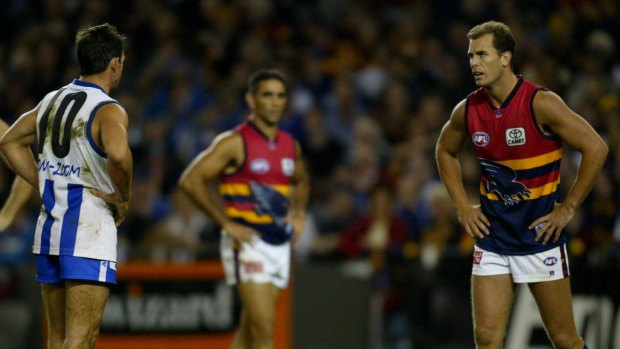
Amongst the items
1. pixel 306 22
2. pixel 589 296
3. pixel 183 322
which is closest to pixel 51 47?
pixel 306 22

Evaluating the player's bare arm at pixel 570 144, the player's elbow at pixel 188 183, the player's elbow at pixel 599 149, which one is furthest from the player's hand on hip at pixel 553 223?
the player's elbow at pixel 188 183

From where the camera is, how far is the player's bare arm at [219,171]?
833 centimetres

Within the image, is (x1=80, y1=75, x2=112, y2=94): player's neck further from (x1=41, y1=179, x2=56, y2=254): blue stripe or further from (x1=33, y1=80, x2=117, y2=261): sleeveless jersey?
(x1=41, y1=179, x2=56, y2=254): blue stripe

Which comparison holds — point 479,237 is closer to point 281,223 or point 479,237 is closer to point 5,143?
point 281,223

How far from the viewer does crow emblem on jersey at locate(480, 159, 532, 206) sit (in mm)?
6531

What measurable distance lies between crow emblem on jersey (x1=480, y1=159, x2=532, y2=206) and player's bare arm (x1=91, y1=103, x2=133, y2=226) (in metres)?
2.24

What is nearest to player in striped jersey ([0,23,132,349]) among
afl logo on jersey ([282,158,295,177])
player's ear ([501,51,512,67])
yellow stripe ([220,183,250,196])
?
Result: yellow stripe ([220,183,250,196])

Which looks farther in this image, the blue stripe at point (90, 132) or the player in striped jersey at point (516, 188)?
the player in striped jersey at point (516, 188)

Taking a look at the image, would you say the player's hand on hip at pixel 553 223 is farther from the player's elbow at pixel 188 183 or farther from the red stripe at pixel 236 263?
the player's elbow at pixel 188 183

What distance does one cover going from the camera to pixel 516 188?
654cm

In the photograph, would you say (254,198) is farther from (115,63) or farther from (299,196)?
(115,63)

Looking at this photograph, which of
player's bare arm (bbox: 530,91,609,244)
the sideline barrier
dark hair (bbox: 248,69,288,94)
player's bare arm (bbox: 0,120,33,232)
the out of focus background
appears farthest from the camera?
the sideline barrier

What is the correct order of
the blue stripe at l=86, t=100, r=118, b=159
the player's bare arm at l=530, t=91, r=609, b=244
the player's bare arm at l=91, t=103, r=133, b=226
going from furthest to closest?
the player's bare arm at l=530, t=91, r=609, b=244 → the blue stripe at l=86, t=100, r=118, b=159 → the player's bare arm at l=91, t=103, r=133, b=226

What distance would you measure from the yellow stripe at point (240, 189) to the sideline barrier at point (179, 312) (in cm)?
253
